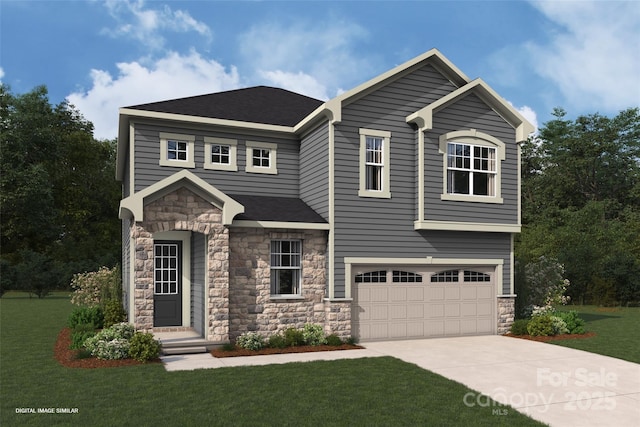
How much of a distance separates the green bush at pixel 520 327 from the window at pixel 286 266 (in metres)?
7.21

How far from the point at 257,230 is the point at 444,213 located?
574 centimetres

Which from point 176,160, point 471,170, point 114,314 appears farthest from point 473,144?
point 114,314

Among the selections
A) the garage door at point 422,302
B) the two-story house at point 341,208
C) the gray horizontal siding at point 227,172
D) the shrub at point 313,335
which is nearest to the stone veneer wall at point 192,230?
the two-story house at point 341,208

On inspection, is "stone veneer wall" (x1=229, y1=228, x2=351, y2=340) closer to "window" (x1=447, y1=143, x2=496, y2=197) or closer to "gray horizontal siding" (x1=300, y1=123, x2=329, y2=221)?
"gray horizontal siding" (x1=300, y1=123, x2=329, y2=221)

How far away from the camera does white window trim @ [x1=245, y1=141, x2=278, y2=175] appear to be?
674 inches

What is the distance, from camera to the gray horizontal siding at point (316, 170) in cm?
1545

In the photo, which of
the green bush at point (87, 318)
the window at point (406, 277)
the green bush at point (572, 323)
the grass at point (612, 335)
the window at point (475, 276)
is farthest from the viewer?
the window at point (475, 276)

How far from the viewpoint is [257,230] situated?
14.8 metres

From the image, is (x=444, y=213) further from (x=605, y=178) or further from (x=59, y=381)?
(x=605, y=178)

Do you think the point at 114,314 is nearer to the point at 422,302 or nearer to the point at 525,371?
the point at 422,302

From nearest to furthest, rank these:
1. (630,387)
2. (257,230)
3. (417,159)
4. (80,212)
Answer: (630,387) → (257,230) → (417,159) → (80,212)

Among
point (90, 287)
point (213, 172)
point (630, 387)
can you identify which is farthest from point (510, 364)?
point (90, 287)

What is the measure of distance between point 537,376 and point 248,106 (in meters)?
12.3

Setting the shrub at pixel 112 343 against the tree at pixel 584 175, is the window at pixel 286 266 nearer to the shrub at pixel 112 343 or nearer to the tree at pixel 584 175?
the shrub at pixel 112 343
